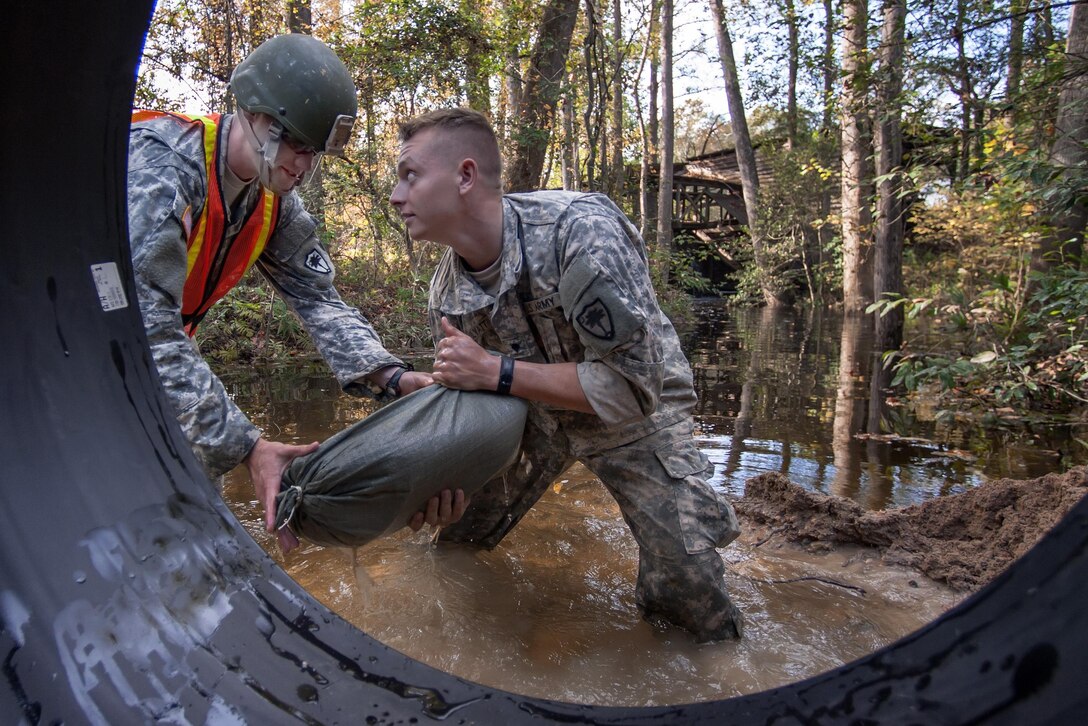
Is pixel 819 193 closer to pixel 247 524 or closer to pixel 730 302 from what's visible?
pixel 730 302

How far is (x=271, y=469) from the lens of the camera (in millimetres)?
2238

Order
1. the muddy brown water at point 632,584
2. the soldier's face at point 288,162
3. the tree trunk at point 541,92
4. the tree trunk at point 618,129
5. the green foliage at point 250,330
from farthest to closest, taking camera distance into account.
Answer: the tree trunk at point 618,129, the tree trunk at point 541,92, the green foliage at point 250,330, the soldier's face at point 288,162, the muddy brown water at point 632,584

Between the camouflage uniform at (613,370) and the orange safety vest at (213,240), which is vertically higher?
the orange safety vest at (213,240)


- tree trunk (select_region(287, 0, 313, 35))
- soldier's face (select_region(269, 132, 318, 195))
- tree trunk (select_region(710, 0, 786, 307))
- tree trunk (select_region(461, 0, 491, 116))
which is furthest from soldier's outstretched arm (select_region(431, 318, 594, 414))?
tree trunk (select_region(710, 0, 786, 307))

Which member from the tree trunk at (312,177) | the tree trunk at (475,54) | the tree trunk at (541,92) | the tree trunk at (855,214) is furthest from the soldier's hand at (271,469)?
the tree trunk at (855,214)

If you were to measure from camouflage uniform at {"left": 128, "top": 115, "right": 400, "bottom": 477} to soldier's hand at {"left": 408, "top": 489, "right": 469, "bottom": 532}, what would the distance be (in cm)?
56

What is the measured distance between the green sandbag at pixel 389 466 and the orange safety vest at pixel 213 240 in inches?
36.2

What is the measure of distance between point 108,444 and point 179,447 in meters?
0.17

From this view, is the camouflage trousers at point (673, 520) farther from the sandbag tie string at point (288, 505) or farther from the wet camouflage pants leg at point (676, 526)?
the sandbag tie string at point (288, 505)

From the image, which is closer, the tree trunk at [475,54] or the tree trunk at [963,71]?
the tree trunk at [963,71]

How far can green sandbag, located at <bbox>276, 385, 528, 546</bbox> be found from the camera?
7.00ft

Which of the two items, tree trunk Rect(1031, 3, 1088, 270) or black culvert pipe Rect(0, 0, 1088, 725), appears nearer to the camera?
black culvert pipe Rect(0, 0, 1088, 725)

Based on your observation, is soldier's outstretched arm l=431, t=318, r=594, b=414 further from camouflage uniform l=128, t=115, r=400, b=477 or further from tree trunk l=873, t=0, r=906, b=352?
tree trunk l=873, t=0, r=906, b=352

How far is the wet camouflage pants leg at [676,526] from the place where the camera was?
8.55 feet
